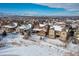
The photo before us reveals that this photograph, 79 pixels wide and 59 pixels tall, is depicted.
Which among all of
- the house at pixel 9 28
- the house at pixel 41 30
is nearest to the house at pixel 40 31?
the house at pixel 41 30

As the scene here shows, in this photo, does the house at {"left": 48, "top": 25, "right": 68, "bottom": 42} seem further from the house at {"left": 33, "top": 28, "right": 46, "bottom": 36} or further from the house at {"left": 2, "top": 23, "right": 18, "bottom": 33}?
the house at {"left": 2, "top": 23, "right": 18, "bottom": 33}

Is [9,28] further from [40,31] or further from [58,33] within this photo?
[58,33]

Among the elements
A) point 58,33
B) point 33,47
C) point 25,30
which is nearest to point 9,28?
point 25,30

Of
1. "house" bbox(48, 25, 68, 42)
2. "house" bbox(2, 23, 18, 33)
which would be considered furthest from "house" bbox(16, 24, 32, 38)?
"house" bbox(48, 25, 68, 42)

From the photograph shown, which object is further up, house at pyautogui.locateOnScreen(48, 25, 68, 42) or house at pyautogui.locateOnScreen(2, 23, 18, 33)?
house at pyautogui.locateOnScreen(2, 23, 18, 33)

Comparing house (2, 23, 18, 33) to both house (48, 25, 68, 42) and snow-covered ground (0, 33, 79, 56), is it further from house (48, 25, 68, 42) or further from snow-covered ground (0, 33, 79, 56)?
house (48, 25, 68, 42)

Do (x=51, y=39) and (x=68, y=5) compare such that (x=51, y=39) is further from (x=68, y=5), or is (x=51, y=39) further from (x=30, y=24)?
(x=68, y=5)

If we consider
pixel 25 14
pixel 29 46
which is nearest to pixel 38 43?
pixel 29 46

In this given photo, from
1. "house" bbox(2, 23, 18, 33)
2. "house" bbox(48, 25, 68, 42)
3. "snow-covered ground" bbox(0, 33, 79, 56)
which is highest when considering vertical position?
"house" bbox(2, 23, 18, 33)
